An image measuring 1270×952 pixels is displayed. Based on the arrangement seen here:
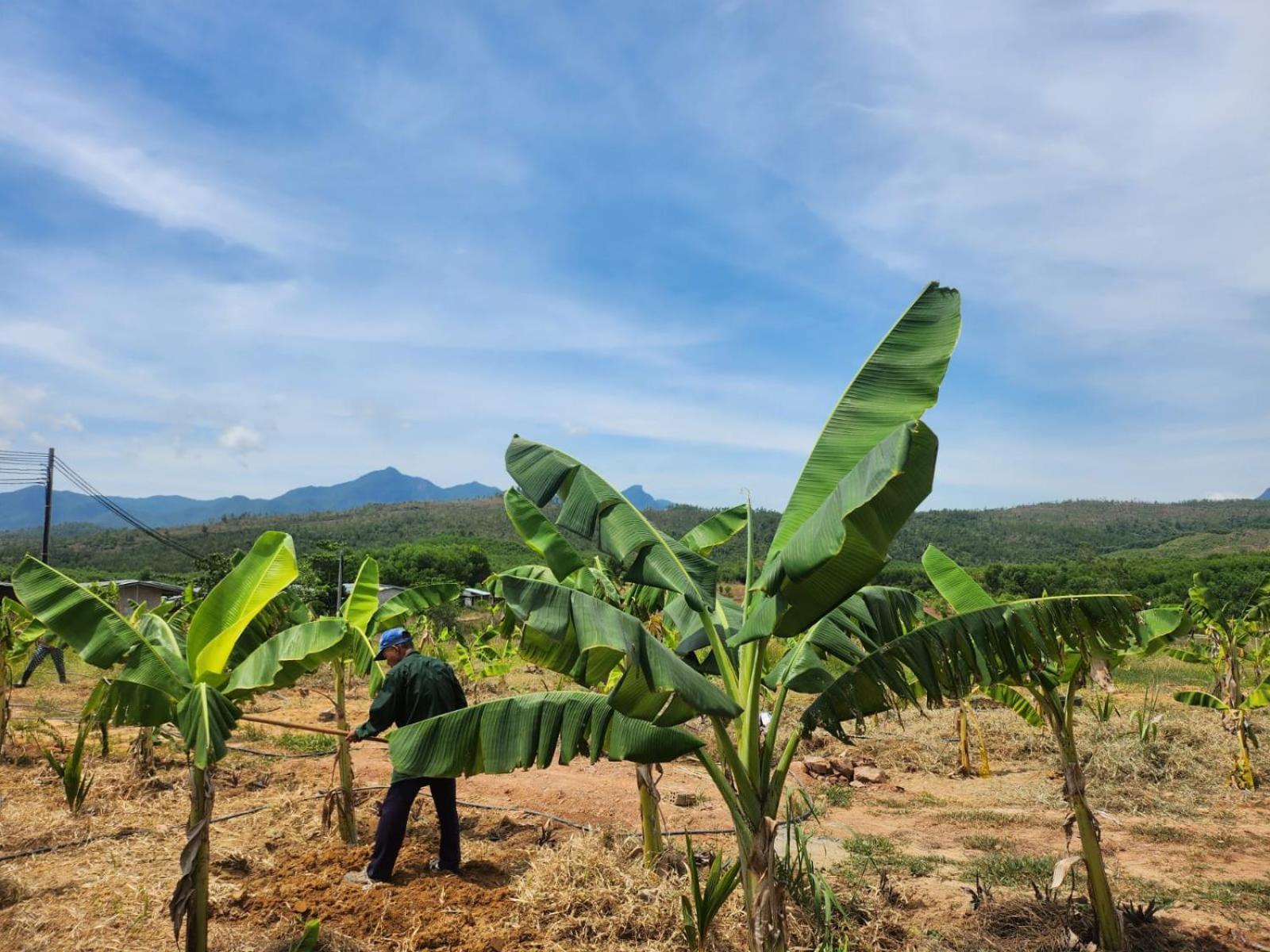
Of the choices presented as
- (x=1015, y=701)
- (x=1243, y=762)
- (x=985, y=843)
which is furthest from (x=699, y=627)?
(x=1243, y=762)

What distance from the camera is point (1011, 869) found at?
21.7 feet

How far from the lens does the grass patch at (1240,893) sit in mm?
5866

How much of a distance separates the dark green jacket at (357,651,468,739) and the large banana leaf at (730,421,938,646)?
10.9ft

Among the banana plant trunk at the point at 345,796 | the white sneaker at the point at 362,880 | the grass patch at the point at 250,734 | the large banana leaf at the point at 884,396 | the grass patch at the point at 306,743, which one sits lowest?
the grass patch at the point at 306,743

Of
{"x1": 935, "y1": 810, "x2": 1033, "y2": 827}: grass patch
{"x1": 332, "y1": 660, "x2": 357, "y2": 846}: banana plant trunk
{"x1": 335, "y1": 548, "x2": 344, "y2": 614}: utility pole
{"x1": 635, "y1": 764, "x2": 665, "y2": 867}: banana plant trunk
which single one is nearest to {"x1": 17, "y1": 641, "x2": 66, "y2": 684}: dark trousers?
{"x1": 335, "y1": 548, "x2": 344, "y2": 614}: utility pole

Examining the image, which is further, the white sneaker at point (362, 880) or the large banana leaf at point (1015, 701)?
the large banana leaf at point (1015, 701)

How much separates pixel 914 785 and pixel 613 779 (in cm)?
405

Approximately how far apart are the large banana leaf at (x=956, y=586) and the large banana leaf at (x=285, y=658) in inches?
159

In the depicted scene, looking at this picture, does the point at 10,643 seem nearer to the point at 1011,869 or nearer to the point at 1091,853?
the point at 1011,869

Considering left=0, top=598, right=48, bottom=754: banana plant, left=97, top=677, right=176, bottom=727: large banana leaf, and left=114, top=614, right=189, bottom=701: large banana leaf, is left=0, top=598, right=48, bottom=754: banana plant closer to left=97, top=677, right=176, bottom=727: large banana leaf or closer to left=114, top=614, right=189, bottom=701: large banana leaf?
left=97, top=677, right=176, bottom=727: large banana leaf

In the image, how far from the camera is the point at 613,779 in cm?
1034

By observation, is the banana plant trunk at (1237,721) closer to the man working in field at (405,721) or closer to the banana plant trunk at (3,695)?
the man working in field at (405,721)

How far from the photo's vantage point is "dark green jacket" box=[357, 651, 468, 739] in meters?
5.92

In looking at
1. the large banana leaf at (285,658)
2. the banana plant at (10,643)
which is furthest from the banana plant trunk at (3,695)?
the large banana leaf at (285,658)
